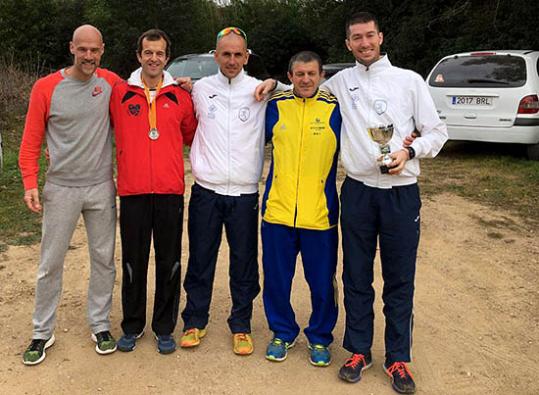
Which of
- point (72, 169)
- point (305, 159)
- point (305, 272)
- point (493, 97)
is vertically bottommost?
point (305, 272)

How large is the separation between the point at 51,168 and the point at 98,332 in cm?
108

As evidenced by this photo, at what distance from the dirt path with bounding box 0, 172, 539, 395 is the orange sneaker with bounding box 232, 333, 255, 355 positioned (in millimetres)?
47

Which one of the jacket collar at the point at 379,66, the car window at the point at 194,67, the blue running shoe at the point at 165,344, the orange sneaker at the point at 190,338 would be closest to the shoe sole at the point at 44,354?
the blue running shoe at the point at 165,344

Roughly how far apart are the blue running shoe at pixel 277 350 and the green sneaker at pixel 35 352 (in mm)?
1359

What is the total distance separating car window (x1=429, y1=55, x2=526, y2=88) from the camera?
855 centimetres

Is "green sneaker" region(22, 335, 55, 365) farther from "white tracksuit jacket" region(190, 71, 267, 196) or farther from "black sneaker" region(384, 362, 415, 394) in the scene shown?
"black sneaker" region(384, 362, 415, 394)

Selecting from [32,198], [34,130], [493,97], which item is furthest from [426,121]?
[493,97]

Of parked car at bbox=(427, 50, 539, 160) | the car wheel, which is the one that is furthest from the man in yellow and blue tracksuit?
the car wheel

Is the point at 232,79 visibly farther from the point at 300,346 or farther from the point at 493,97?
the point at 493,97

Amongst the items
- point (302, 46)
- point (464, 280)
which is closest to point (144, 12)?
point (302, 46)

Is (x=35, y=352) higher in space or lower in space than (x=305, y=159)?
lower

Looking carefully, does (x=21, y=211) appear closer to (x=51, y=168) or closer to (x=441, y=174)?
(x=51, y=168)

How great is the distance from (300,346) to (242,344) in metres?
0.38

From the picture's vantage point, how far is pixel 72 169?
132 inches
